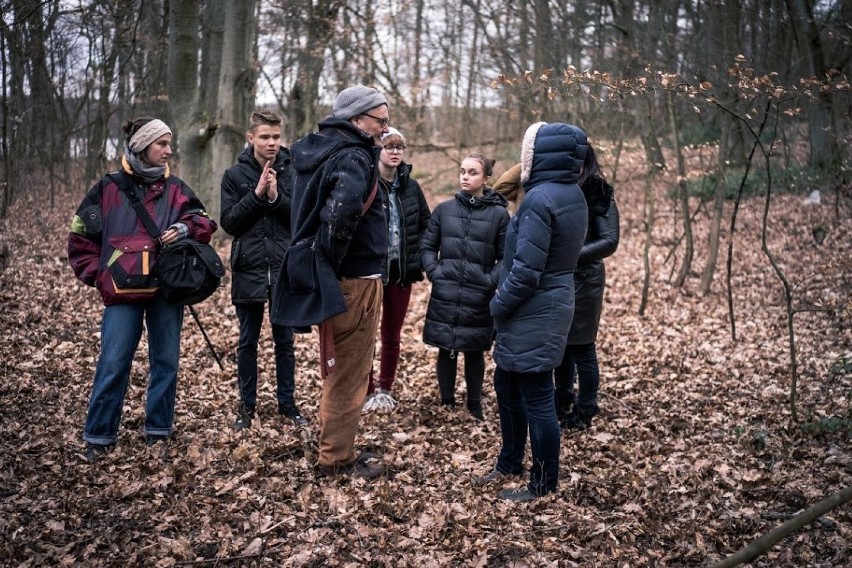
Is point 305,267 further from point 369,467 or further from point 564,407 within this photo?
point 564,407

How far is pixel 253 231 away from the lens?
5.09 m

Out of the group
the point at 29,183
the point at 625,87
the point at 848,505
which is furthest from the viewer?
the point at 29,183

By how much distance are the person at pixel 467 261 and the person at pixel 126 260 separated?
1.87 meters

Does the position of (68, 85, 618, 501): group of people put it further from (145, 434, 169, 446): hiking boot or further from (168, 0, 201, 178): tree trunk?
Answer: (168, 0, 201, 178): tree trunk

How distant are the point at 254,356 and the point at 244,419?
49cm

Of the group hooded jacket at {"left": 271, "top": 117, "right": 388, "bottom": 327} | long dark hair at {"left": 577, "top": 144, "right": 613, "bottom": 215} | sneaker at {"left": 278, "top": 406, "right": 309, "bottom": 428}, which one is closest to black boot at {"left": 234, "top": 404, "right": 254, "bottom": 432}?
sneaker at {"left": 278, "top": 406, "right": 309, "bottom": 428}

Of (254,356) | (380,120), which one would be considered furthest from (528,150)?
(254,356)

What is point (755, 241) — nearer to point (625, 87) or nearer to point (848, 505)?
point (625, 87)

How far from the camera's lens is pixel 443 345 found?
5.40 metres

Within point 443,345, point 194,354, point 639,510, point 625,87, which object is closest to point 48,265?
point 194,354

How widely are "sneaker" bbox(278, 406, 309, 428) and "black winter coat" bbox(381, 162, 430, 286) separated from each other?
134 cm

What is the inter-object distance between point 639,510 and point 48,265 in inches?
377

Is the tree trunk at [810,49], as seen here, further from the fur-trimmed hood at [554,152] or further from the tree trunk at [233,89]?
the fur-trimmed hood at [554,152]

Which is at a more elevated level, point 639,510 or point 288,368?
point 288,368
